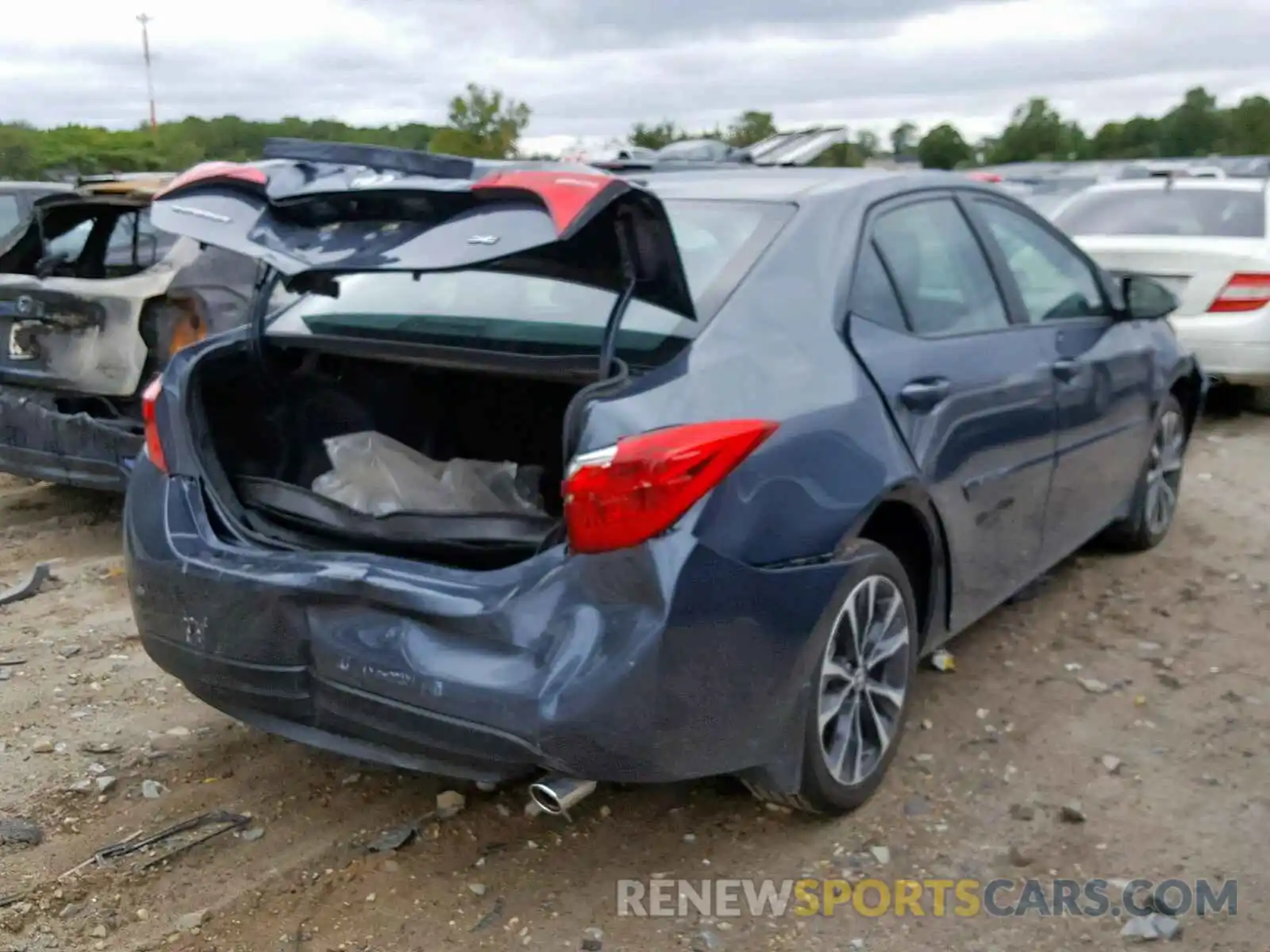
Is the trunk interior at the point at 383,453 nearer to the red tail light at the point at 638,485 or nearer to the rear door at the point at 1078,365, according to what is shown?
the red tail light at the point at 638,485

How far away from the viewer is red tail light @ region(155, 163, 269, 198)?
301 centimetres

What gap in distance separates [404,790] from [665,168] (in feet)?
7.28

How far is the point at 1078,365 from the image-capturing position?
169 inches

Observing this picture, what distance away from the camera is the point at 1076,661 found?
14.3 feet

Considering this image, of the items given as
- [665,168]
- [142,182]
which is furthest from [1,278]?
[665,168]

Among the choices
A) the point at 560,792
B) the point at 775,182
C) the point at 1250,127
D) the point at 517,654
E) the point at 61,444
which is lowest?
the point at 560,792

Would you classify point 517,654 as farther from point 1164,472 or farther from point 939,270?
point 1164,472

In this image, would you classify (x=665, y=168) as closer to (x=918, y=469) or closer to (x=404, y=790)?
(x=918, y=469)

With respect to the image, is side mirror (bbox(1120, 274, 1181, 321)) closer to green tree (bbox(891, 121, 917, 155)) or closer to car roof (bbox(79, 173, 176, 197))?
car roof (bbox(79, 173, 176, 197))

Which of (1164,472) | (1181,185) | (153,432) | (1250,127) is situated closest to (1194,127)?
(1250,127)

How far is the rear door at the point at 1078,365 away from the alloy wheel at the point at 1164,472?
0.37 m

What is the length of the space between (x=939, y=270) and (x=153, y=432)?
2.25 meters

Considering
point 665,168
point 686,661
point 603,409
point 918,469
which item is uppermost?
point 665,168

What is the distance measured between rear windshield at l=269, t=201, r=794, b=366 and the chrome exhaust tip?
3.10 feet
